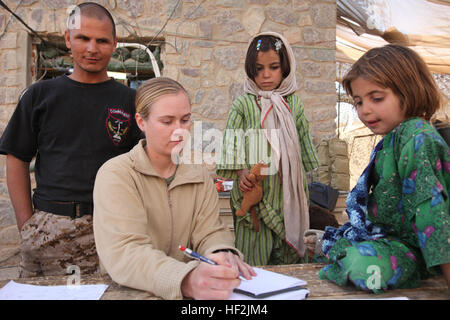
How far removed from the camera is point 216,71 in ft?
13.6

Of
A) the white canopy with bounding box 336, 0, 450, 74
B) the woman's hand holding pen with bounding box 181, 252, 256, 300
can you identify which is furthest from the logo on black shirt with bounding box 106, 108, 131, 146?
the white canopy with bounding box 336, 0, 450, 74

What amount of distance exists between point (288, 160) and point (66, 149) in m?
1.34

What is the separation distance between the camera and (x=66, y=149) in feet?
5.99

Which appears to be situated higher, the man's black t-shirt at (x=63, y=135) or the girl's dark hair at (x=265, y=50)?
the girl's dark hair at (x=265, y=50)

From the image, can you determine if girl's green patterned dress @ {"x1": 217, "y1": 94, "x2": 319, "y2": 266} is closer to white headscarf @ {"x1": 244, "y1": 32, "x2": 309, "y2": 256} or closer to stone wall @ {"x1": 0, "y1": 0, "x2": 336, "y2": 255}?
white headscarf @ {"x1": 244, "y1": 32, "x2": 309, "y2": 256}

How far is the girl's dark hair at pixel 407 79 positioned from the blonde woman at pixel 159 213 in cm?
80

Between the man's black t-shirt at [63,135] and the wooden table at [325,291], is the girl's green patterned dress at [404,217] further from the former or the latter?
the man's black t-shirt at [63,135]

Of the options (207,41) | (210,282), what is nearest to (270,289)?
(210,282)

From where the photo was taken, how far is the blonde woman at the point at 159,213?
3.46 feet

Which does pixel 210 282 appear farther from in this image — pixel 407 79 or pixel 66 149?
pixel 66 149

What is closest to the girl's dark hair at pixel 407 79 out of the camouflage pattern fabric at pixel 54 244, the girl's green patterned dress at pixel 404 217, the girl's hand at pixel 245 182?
the girl's green patterned dress at pixel 404 217
